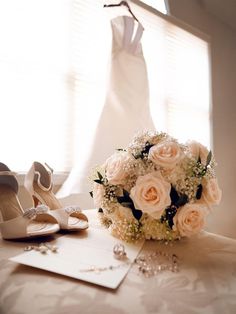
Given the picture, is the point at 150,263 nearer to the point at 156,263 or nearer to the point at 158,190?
the point at 156,263

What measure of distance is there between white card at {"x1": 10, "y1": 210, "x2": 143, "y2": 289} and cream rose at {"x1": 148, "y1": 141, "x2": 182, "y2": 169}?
0.67 ft

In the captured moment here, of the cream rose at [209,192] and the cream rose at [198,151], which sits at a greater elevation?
the cream rose at [198,151]

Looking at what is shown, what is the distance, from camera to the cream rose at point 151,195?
1.92ft

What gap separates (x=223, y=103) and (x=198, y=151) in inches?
80.5

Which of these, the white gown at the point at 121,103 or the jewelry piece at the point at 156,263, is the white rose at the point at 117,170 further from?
the white gown at the point at 121,103

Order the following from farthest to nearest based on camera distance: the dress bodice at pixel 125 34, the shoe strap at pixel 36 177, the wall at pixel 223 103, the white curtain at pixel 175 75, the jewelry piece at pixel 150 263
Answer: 1. the wall at pixel 223 103
2. the white curtain at pixel 175 75
3. the dress bodice at pixel 125 34
4. the shoe strap at pixel 36 177
5. the jewelry piece at pixel 150 263

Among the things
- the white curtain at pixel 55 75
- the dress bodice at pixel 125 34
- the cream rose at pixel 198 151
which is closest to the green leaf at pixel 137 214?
the cream rose at pixel 198 151

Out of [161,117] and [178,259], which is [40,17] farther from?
[178,259]

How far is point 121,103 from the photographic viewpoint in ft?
4.45

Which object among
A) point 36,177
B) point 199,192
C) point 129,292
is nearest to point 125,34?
point 36,177

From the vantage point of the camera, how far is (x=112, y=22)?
140cm

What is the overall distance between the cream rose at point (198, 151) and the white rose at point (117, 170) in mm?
171

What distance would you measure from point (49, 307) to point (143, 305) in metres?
0.13

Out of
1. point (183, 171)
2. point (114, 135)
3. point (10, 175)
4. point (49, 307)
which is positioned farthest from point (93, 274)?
point (114, 135)
